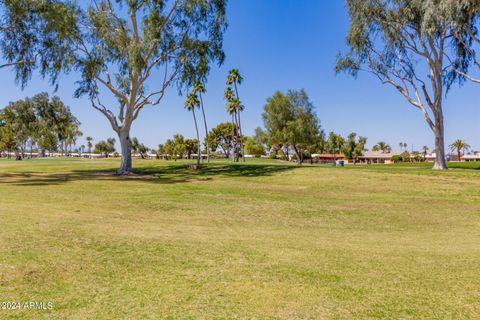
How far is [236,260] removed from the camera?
663cm

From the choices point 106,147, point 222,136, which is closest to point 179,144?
point 222,136

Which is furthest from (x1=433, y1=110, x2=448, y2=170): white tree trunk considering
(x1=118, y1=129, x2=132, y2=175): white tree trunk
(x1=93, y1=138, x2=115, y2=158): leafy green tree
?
(x1=93, y1=138, x2=115, y2=158): leafy green tree

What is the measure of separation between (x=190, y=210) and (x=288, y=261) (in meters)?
7.46

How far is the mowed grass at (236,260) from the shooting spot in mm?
4590

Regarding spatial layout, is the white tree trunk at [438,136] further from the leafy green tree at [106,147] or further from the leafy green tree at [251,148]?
the leafy green tree at [106,147]

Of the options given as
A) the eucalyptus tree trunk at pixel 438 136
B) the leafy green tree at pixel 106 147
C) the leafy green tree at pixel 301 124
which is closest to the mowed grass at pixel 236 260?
the eucalyptus tree trunk at pixel 438 136

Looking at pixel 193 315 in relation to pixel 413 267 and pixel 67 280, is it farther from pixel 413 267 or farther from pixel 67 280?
pixel 413 267

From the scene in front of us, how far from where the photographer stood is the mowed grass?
4590mm

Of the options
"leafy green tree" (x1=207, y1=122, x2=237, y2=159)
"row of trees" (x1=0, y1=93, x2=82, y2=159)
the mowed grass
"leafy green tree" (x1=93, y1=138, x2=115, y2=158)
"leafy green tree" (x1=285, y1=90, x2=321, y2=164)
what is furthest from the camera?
"leafy green tree" (x1=93, y1=138, x2=115, y2=158)

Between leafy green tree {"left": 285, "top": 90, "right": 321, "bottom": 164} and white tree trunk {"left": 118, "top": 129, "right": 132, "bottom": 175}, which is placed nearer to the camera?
white tree trunk {"left": 118, "top": 129, "right": 132, "bottom": 175}

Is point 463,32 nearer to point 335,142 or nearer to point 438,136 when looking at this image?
point 438,136

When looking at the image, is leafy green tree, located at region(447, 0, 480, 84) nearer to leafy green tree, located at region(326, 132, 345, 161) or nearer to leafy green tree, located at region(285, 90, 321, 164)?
leafy green tree, located at region(285, 90, 321, 164)

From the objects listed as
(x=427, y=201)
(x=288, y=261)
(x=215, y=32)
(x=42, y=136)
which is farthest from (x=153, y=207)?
(x=42, y=136)

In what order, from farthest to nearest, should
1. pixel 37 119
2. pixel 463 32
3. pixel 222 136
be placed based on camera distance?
pixel 222 136 → pixel 37 119 → pixel 463 32
